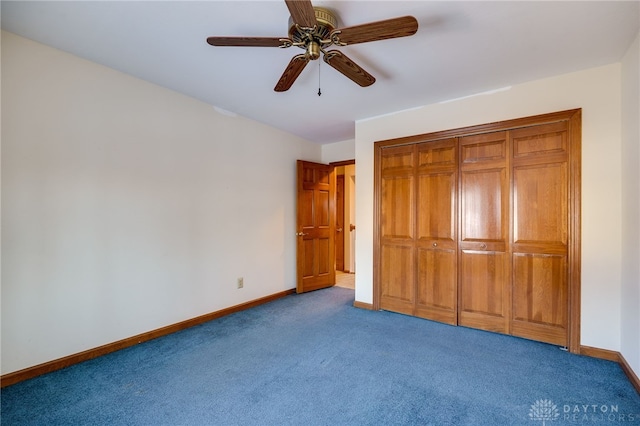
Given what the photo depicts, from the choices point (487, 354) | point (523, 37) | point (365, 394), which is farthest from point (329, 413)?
point (523, 37)

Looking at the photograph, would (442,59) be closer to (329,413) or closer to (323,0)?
(323,0)

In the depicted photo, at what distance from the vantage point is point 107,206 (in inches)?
100

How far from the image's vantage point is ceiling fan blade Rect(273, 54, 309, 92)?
1.86 metres

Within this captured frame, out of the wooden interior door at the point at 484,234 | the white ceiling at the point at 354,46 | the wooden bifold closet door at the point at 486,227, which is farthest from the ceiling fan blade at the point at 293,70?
the wooden interior door at the point at 484,234

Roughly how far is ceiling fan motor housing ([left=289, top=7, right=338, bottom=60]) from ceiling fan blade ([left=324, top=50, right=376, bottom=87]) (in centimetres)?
8

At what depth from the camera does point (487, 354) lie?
8.23ft

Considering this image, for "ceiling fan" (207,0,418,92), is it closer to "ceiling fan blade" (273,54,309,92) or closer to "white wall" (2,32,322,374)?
"ceiling fan blade" (273,54,309,92)

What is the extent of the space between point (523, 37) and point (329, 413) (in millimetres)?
2909

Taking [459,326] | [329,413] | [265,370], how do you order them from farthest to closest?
1. [459,326]
2. [265,370]
3. [329,413]

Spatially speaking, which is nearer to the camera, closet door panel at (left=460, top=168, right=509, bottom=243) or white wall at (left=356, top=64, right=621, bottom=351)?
white wall at (left=356, top=64, right=621, bottom=351)

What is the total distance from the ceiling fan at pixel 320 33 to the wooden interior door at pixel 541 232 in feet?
6.54

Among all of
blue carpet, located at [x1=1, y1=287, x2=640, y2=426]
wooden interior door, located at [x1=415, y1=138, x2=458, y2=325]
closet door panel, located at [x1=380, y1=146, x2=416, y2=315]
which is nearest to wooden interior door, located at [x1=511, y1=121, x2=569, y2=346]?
blue carpet, located at [x1=1, y1=287, x2=640, y2=426]

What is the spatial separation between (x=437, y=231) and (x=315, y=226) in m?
2.00

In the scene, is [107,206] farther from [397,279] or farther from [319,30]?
[397,279]
